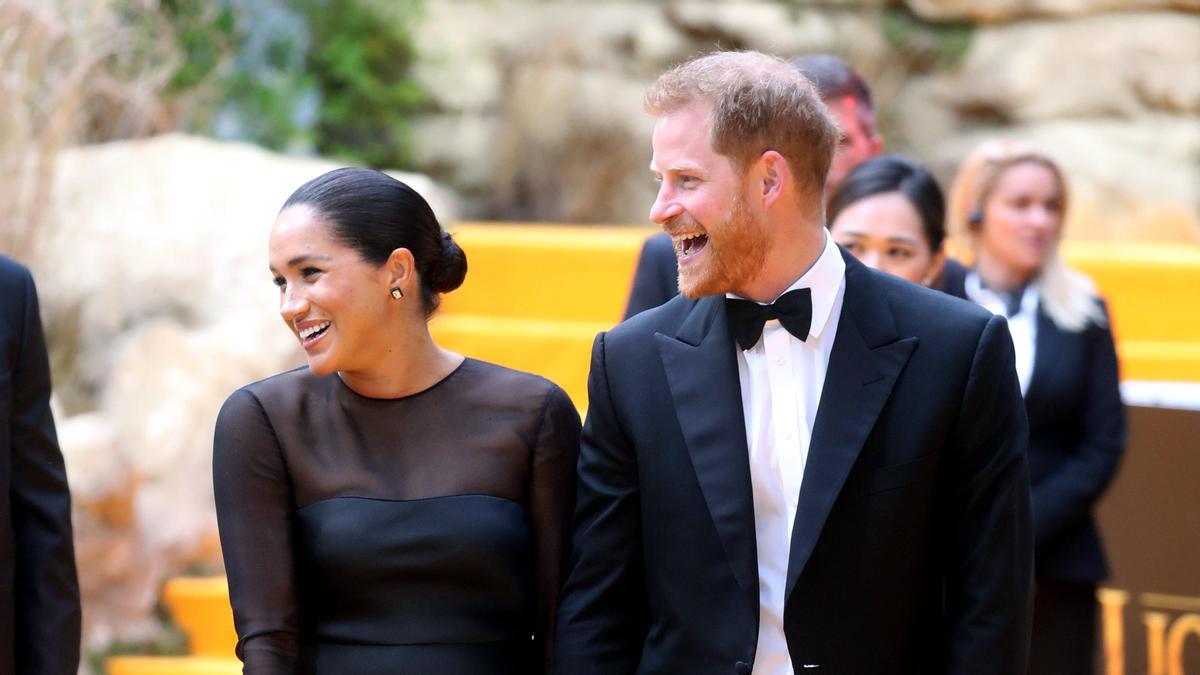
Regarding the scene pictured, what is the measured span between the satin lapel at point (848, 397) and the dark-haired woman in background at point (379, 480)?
19.5 inches

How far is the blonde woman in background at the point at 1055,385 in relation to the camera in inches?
149

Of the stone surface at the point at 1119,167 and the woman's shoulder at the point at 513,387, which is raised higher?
the stone surface at the point at 1119,167

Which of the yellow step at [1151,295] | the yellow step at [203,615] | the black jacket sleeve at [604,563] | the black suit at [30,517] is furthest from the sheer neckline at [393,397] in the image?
the yellow step at [1151,295]

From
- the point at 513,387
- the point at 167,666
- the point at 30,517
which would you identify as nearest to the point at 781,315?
the point at 513,387

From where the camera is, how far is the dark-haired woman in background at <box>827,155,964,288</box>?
10.9 ft

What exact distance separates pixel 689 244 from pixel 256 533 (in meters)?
0.85

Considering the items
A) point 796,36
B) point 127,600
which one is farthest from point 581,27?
point 127,600

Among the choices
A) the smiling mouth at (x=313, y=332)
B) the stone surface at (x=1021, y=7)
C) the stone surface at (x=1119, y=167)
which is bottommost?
the smiling mouth at (x=313, y=332)

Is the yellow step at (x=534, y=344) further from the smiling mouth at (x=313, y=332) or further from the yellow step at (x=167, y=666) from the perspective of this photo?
the smiling mouth at (x=313, y=332)

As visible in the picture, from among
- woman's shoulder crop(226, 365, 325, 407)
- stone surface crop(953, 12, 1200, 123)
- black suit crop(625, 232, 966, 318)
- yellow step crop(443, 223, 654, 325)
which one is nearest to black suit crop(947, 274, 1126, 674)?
black suit crop(625, 232, 966, 318)

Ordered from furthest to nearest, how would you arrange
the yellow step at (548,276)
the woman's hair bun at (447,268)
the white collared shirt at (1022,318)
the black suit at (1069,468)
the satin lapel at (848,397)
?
the yellow step at (548,276), the white collared shirt at (1022,318), the black suit at (1069,468), the woman's hair bun at (447,268), the satin lapel at (848,397)

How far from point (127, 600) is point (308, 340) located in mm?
3529

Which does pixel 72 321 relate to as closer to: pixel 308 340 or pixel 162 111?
pixel 162 111

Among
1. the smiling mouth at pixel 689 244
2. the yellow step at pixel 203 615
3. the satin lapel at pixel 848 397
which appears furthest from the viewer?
the yellow step at pixel 203 615
